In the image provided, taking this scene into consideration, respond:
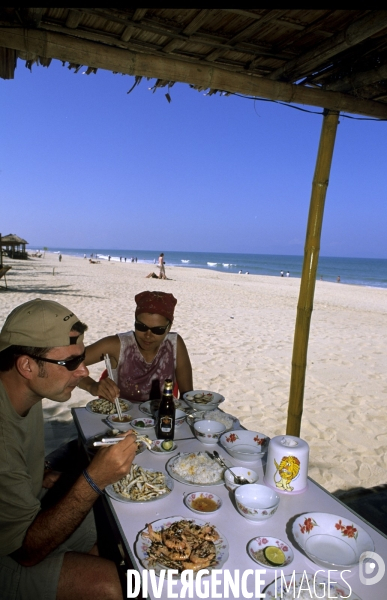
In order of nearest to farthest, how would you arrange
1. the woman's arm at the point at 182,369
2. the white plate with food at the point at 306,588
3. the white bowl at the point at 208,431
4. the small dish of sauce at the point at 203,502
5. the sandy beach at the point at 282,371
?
the white plate with food at the point at 306,588, the small dish of sauce at the point at 203,502, the white bowl at the point at 208,431, the woman's arm at the point at 182,369, the sandy beach at the point at 282,371

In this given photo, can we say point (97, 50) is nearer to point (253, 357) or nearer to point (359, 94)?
point (359, 94)

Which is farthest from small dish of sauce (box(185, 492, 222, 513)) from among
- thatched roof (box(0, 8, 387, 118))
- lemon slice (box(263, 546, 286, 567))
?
thatched roof (box(0, 8, 387, 118))

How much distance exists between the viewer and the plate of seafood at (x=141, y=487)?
1.69 m

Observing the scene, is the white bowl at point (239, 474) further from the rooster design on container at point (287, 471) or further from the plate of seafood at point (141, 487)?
the plate of seafood at point (141, 487)

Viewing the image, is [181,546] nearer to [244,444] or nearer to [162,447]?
[162,447]

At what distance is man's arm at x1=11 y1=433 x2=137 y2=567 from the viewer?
1.53m

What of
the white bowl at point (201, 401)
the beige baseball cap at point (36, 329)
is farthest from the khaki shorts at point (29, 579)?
the white bowl at point (201, 401)

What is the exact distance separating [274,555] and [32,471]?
127 centimetres

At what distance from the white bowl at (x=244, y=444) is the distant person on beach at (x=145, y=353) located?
3.48 ft

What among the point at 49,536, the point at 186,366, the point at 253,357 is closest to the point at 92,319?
the point at 253,357

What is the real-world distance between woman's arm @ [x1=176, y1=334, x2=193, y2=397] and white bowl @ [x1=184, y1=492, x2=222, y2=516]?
1.71 metres

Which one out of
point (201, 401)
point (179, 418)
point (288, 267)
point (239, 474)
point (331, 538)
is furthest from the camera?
point (288, 267)

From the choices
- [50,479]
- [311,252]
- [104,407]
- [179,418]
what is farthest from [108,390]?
[311,252]

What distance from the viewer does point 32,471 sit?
6.34 ft
